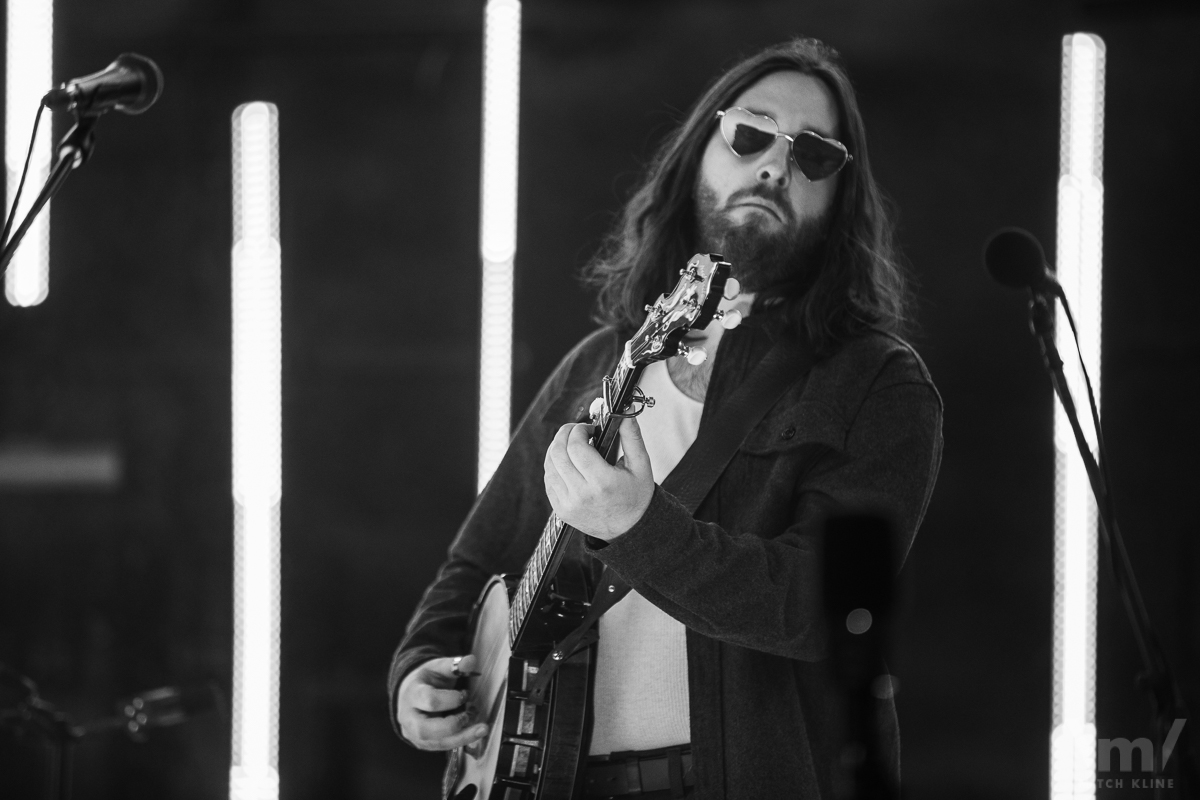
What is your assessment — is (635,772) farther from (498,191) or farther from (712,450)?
(498,191)

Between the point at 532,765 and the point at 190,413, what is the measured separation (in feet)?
7.25

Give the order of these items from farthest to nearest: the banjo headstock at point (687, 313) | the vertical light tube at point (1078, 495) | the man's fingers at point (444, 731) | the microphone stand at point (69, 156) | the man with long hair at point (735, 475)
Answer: the vertical light tube at point (1078, 495)
the man's fingers at point (444, 731)
the microphone stand at point (69, 156)
the man with long hair at point (735, 475)
the banjo headstock at point (687, 313)

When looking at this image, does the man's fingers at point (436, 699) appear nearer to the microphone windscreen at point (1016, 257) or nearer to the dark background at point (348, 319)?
the microphone windscreen at point (1016, 257)

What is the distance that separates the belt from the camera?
176 centimetres

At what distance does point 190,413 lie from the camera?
3545 mm

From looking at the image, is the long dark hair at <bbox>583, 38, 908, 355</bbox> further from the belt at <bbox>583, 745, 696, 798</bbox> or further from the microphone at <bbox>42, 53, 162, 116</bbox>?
the microphone at <bbox>42, 53, 162, 116</bbox>

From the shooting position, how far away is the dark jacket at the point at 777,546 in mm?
1578

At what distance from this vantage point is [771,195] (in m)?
2.05

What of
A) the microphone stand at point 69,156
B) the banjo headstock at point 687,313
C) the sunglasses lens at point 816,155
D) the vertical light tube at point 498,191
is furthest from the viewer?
the vertical light tube at point 498,191

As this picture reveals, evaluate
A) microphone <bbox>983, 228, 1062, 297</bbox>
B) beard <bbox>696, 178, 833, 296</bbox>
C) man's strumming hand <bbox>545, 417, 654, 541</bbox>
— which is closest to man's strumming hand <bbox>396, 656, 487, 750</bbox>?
man's strumming hand <bbox>545, 417, 654, 541</bbox>

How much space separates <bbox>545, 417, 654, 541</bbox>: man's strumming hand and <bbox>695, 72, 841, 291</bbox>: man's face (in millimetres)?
617

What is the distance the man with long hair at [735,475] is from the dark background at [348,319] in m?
1.04

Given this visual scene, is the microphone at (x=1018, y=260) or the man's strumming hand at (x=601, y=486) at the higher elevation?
the microphone at (x=1018, y=260)

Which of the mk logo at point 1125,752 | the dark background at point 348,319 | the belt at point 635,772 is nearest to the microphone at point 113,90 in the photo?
the belt at point 635,772
